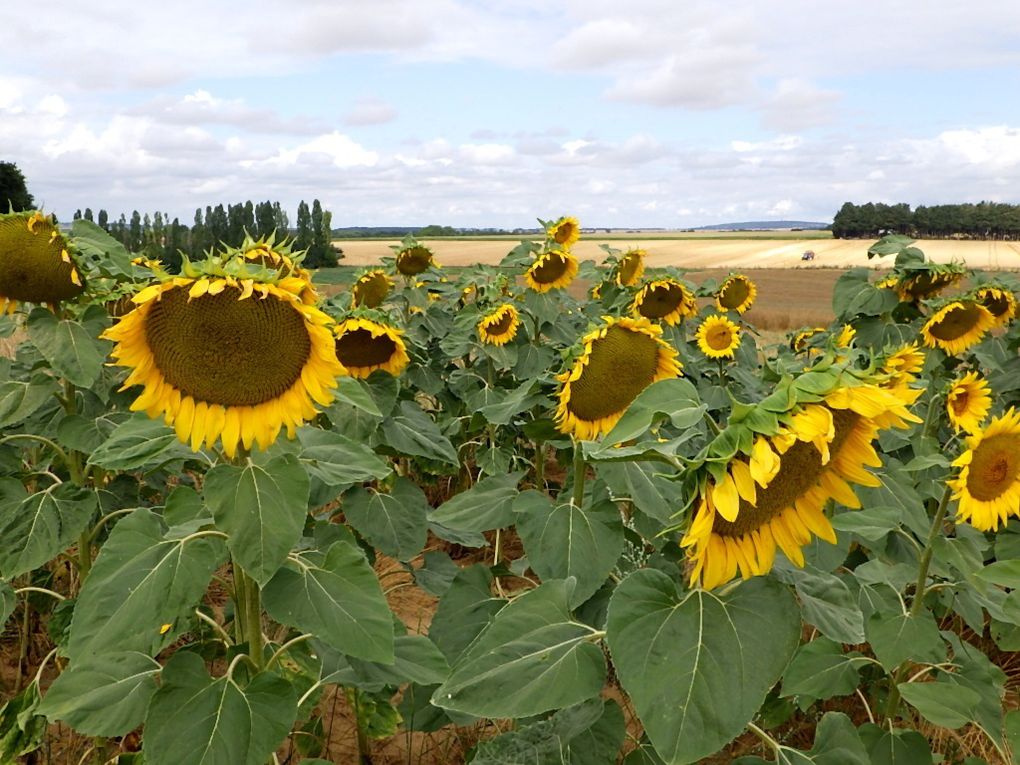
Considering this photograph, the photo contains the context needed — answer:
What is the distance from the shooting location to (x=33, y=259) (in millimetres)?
2688

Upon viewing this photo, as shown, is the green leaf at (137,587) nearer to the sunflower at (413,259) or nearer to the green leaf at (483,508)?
the green leaf at (483,508)

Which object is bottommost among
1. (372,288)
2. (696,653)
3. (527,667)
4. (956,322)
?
(527,667)

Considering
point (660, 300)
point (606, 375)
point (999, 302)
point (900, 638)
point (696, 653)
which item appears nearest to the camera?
point (696, 653)

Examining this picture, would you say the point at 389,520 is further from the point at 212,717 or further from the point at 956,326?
the point at 956,326

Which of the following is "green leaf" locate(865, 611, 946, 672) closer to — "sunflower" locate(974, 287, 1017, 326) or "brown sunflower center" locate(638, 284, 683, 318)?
"sunflower" locate(974, 287, 1017, 326)

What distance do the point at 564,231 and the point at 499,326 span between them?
5.13ft

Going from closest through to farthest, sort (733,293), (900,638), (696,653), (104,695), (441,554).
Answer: (696,653) < (104,695) < (900,638) < (441,554) < (733,293)

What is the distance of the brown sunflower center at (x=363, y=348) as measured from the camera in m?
3.20

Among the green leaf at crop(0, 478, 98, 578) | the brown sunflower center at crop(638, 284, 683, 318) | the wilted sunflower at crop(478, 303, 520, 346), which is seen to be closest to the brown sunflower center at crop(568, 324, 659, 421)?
the green leaf at crop(0, 478, 98, 578)

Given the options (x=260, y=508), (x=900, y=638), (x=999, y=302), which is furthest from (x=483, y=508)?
(x=999, y=302)

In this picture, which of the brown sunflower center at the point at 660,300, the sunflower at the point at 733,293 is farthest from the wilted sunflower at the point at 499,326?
the sunflower at the point at 733,293

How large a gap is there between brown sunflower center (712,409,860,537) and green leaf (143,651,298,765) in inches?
40.4

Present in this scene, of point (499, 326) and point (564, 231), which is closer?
point (499, 326)

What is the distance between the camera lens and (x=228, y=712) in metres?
1.68
